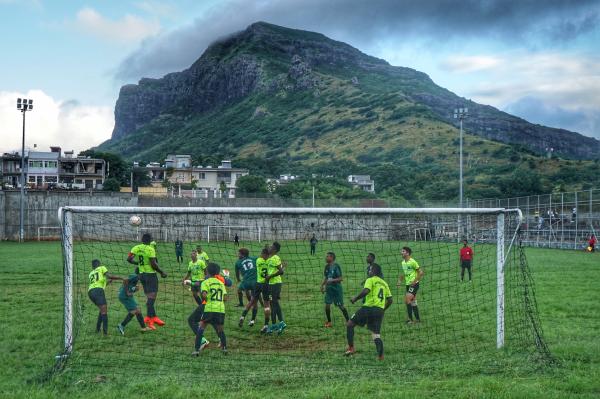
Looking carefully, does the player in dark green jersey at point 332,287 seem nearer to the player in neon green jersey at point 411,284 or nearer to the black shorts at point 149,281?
the player in neon green jersey at point 411,284

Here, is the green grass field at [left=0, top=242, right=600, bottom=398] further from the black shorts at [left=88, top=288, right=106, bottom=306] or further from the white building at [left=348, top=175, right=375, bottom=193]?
the white building at [left=348, top=175, right=375, bottom=193]

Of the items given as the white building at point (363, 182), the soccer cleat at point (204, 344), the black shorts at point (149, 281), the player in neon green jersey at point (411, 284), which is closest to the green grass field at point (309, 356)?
the soccer cleat at point (204, 344)

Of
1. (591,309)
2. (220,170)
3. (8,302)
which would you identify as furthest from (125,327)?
(220,170)

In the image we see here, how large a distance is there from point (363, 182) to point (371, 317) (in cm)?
9332

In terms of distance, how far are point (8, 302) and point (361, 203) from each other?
41402 mm

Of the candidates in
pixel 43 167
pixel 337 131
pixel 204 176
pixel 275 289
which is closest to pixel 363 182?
pixel 204 176

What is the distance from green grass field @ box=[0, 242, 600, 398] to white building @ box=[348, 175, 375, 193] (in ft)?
268

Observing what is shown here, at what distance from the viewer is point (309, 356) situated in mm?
11242

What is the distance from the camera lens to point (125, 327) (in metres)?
13.9

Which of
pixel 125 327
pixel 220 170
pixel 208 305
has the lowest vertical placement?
pixel 125 327

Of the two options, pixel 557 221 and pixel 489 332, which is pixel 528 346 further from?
pixel 557 221

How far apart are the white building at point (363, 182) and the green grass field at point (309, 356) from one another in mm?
81597

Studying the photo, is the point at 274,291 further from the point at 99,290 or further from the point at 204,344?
the point at 99,290

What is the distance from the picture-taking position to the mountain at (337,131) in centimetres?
11288
